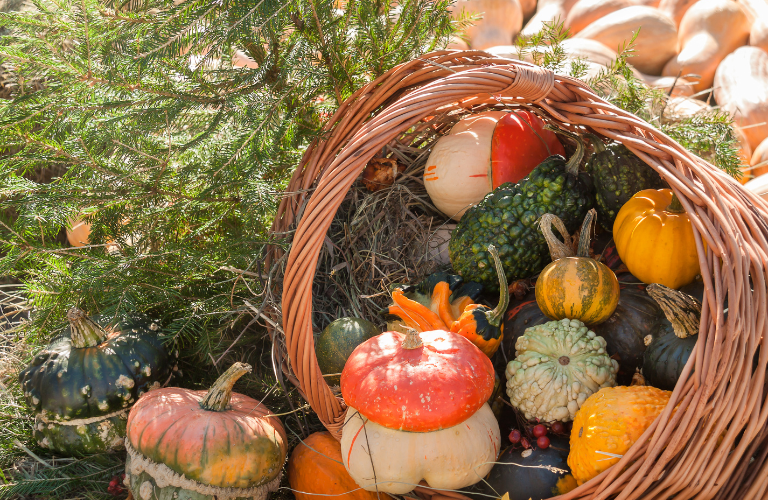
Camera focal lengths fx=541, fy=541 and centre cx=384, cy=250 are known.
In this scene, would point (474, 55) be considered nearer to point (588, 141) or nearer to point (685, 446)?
point (588, 141)

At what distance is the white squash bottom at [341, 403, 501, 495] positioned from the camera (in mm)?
1053

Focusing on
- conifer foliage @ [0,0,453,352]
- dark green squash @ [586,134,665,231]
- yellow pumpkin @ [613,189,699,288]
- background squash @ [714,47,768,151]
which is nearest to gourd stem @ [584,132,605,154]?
dark green squash @ [586,134,665,231]

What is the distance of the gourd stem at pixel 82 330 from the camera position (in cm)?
141

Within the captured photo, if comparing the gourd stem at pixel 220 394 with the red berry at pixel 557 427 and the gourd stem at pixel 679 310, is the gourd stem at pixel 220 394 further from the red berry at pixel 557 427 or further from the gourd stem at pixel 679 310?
the gourd stem at pixel 679 310

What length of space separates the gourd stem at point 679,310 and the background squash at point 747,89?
2.51m

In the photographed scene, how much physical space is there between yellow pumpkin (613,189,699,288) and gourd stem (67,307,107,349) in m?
1.40

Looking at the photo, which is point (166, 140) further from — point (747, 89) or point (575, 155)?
point (747, 89)

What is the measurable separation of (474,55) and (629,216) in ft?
1.94

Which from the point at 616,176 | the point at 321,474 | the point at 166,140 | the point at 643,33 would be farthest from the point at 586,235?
the point at 643,33

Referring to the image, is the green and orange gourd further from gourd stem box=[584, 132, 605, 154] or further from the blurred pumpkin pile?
the blurred pumpkin pile

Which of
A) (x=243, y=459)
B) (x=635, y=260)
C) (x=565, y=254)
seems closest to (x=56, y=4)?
(x=243, y=459)

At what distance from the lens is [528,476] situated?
3.59ft

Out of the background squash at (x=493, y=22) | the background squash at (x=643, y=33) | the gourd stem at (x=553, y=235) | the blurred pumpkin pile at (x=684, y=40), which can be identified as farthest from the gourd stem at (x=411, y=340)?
the background squash at (x=493, y=22)

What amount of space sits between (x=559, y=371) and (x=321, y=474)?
1.92 feet
